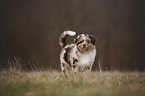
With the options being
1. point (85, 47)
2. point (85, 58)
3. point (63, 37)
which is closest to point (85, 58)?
point (85, 58)

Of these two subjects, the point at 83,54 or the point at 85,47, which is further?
the point at 83,54

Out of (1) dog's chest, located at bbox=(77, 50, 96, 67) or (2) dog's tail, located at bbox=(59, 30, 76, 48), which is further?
(2) dog's tail, located at bbox=(59, 30, 76, 48)

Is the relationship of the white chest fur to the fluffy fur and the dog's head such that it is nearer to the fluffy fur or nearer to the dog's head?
the fluffy fur

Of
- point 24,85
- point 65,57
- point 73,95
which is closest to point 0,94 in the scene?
point 24,85

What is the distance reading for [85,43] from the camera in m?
4.45

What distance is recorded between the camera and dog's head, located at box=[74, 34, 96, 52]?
447 cm

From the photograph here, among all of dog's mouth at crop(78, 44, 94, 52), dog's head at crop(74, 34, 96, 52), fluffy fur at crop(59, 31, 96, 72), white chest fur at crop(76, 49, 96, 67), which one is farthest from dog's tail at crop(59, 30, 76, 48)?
white chest fur at crop(76, 49, 96, 67)

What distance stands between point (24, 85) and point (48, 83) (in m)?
0.52

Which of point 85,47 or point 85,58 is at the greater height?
point 85,47

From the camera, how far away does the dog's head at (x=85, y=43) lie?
14.7 ft

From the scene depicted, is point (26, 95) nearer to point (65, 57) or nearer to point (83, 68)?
point (83, 68)

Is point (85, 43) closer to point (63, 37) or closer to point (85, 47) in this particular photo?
point (85, 47)

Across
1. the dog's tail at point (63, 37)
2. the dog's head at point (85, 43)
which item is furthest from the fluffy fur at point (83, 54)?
the dog's tail at point (63, 37)

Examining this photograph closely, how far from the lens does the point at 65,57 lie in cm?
513
